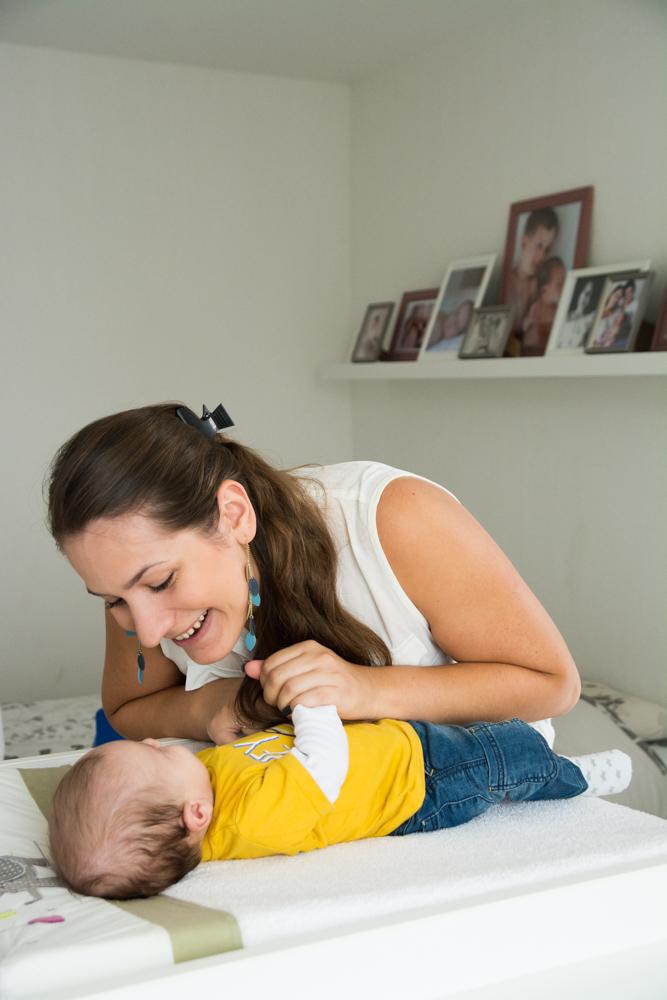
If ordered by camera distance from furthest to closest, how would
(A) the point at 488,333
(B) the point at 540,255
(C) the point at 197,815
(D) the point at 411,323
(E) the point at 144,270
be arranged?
(E) the point at 144,270, (D) the point at 411,323, (A) the point at 488,333, (B) the point at 540,255, (C) the point at 197,815

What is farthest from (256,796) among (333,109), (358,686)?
(333,109)

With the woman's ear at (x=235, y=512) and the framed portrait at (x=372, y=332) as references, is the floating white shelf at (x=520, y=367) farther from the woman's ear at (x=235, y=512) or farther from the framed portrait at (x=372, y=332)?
the woman's ear at (x=235, y=512)

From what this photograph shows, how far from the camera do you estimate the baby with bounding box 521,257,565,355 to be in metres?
3.06

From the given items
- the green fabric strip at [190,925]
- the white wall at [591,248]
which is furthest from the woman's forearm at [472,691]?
the white wall at [591,248]

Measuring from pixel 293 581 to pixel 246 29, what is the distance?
2607mm

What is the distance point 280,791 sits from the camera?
121 centimetres

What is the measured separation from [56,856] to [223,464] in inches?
21.8

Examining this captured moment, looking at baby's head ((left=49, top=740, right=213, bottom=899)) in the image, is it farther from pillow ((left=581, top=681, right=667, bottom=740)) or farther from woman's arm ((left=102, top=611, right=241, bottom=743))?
pillow ((left=581, top=681, right=667, bottom=740))

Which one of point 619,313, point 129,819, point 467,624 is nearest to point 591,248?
point 619,313

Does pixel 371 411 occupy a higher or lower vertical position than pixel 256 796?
higher

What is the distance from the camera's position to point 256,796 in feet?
3.98

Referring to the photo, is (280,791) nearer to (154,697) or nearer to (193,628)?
→ (193,628)

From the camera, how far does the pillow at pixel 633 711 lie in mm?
2715

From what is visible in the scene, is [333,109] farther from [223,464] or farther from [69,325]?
[223,464]
